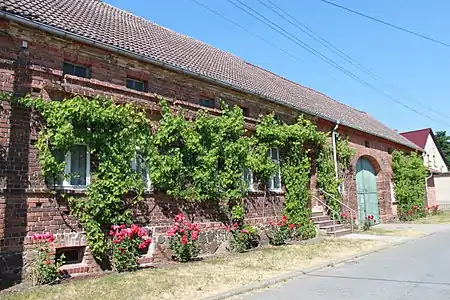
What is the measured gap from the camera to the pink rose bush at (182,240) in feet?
A: 32.5

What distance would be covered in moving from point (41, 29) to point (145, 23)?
751 centimetres

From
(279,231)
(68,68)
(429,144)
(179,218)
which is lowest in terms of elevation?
(279,231)

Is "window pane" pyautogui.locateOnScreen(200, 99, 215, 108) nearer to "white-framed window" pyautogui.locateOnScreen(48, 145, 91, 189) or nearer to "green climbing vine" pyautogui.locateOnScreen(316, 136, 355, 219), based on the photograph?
"white-framed window" pyautogui.locateOnScreen(48, 145, 91, 189)

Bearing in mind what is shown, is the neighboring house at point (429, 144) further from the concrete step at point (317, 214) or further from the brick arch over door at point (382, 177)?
the concrete step at point (317, 214)

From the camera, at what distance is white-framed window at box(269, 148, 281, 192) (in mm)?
13961

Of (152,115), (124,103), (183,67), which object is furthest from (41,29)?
(183,67)

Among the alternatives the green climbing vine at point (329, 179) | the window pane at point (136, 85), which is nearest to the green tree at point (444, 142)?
the green climbing vine at point (329, 179)

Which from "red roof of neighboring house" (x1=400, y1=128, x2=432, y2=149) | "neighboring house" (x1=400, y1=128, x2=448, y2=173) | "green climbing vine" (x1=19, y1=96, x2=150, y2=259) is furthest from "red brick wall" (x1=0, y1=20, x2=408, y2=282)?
"neighboring house" (x1=400, y1=128, x2=448, y2=173)

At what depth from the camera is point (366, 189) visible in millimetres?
20422

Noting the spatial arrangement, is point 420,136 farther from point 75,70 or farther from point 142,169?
point 75,70

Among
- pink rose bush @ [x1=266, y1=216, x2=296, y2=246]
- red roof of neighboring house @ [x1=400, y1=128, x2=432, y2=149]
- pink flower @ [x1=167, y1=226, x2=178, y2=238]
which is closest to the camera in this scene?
pink flower @ [x1=167, y1=226, x2=178, y2=238]

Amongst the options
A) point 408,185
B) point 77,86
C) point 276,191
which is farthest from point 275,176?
point 408,185

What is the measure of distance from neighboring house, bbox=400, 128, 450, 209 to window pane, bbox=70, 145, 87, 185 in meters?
26.2

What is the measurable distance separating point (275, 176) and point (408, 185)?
40.4 ft
